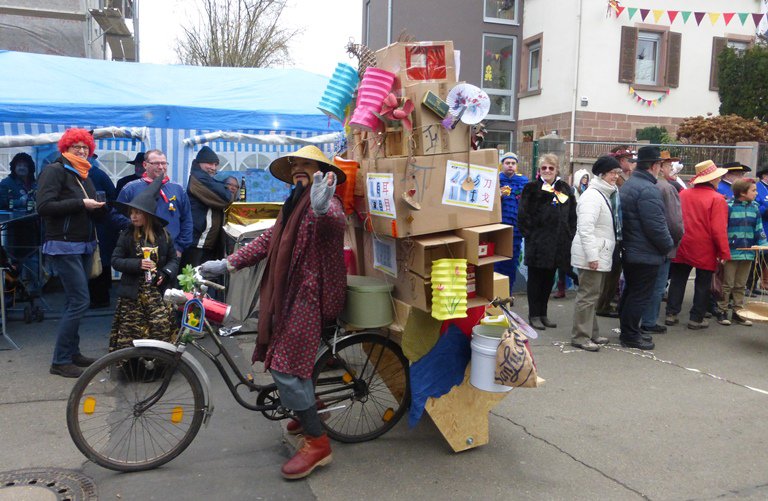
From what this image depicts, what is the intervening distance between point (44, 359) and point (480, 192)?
4298 millimetres

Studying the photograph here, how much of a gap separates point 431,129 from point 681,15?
16.9 meters

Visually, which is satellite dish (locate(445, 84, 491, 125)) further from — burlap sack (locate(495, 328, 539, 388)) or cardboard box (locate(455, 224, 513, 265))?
burlap sack (locate(495, 328, 539, 388))

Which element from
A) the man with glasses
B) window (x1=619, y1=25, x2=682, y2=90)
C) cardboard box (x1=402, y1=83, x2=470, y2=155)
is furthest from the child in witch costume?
window (x1=619, y1=25, x2=682, y2=90)

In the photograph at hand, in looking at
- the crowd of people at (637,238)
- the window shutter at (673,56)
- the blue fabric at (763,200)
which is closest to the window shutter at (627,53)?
the window shutter at (673,56)

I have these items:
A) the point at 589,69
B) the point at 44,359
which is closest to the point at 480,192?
the point at 44,359

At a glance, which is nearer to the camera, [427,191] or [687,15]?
[427,191]

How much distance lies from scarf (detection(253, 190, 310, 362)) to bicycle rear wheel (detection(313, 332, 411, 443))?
0.41 meters

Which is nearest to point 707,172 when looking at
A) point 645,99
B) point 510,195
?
point 510,195

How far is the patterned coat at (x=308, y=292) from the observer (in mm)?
3398

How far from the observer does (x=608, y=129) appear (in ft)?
55.6

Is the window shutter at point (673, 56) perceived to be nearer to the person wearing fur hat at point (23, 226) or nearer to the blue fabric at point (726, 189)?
the blue fabric at point (726, 189)

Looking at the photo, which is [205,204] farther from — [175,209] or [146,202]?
[146,202]

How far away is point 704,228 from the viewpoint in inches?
271

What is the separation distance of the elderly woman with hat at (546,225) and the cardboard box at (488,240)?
3.17m
